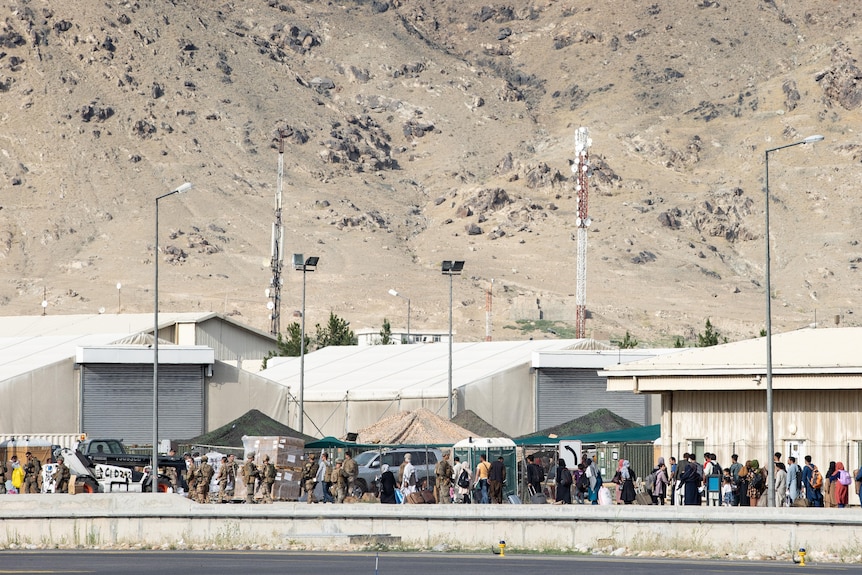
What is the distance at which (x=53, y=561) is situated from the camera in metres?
28.5

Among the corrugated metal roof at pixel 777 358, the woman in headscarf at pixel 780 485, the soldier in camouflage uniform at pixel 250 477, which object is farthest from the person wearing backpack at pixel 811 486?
the soldier in camouflage uniform at pixel 250 477

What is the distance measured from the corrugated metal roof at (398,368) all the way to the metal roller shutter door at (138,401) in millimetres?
4906

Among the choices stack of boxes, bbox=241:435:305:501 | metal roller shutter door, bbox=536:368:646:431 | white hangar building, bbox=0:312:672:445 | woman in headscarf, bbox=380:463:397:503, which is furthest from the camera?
metal roller shutter door, bbox=536:368:646:431

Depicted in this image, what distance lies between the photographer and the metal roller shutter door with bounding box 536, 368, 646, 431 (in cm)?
6675

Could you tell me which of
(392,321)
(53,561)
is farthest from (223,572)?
(392,321)

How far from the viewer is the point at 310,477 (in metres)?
41.7

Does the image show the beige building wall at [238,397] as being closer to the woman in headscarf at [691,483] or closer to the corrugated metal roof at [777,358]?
the corrugated metal roof at [777,358]

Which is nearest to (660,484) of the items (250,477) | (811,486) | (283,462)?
(811,486)

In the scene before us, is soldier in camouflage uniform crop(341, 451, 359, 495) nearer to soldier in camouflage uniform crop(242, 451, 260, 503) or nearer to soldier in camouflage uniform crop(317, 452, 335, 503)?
soldier in camouflage uniform crop(317, 452, 335, 503)

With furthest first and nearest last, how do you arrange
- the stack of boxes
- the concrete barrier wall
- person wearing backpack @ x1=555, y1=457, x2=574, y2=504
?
the stack of boxes, person wearing backpack @ x1=555, y1=457, x2=574, y2=504, the concrete barrier wall

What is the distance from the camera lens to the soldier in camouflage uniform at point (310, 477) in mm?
41344

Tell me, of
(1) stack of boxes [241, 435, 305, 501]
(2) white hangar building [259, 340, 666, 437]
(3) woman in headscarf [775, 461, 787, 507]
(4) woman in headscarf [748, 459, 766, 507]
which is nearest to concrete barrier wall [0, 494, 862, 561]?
(3) woman in headscarf [775, 461, 787, 507]

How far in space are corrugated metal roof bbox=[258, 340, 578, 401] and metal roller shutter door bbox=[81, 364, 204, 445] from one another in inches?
193

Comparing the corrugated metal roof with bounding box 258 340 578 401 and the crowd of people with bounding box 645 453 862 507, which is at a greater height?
the corrugated metal roof with bounding box 258 340 578 401
